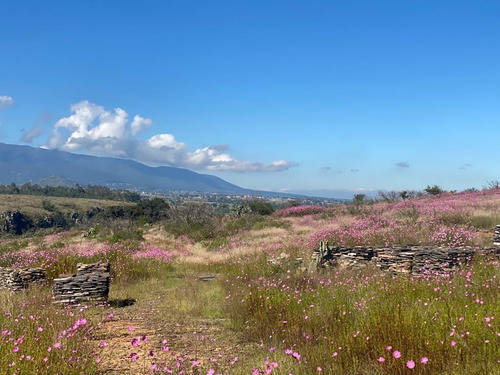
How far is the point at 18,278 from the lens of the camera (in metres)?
9.68

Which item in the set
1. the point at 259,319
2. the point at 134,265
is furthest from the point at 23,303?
the point at 134,265

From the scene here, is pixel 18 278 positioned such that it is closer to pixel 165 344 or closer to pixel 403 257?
pixel 165 344

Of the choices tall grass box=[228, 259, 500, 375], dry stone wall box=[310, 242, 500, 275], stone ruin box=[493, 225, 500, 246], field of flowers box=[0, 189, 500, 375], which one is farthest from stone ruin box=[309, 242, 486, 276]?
stone ruin box=[493, 225, 500, 246]

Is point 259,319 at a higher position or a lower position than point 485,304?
lower

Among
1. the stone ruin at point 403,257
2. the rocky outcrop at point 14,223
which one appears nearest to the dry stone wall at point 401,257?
the stone ruin at point 403,257

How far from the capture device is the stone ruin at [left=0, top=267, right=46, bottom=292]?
953cm

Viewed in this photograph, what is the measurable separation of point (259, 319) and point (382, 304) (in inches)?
88.7

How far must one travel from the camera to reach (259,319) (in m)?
6.22

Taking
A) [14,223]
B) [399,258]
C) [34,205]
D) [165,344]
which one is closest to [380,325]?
[165,344]

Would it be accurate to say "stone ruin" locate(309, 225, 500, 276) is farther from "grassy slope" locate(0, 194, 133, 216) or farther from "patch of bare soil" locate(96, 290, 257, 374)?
"grassy slope" locate(0, 194, 133, 216)

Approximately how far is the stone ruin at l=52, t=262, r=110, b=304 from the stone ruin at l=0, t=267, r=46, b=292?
6.57ft

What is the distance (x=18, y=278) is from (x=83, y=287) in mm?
2639

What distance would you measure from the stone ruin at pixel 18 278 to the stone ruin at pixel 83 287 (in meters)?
2.00

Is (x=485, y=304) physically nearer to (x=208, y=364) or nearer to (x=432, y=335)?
(x=432, y=335)
